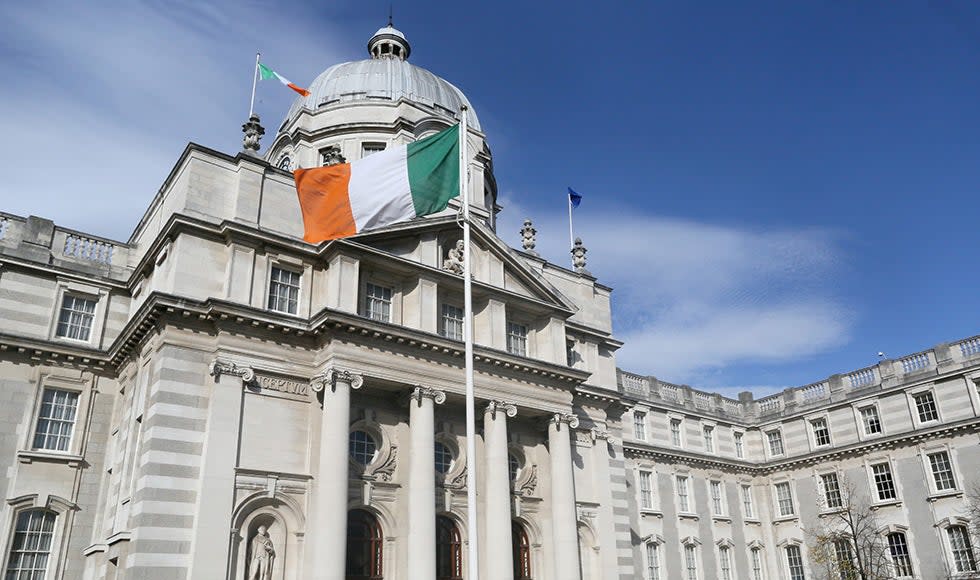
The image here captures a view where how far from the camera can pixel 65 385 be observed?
28.7 meters

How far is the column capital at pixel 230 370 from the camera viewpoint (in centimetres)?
2598

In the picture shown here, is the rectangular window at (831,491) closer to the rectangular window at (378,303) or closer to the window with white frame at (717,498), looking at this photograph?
the window with white frame at (717,498)

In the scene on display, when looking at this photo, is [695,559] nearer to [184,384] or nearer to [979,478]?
[979,478]

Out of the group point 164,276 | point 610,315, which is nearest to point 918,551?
point 610,315

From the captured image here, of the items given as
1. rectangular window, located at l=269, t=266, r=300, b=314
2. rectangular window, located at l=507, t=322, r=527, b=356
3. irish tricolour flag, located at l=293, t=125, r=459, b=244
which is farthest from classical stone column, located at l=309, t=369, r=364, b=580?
rectangular window, located at l=507, t=322, r=527, b=356

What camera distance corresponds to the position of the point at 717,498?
5125 cm

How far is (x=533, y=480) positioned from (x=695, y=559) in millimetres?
19852

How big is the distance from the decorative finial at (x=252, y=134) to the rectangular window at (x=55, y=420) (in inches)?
437

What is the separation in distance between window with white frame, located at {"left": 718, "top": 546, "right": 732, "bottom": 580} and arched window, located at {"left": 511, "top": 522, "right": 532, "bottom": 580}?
21907mm

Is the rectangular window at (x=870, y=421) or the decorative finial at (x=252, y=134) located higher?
the decorative finial at (x=252, y=134)

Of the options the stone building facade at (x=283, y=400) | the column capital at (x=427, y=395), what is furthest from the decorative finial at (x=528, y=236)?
the column capital at (x=427, y=395)

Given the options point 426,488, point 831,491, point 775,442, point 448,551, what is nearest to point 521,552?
point 448,551

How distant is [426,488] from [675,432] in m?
27.7

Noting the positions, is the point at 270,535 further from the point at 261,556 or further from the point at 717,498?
the point at 717,498
